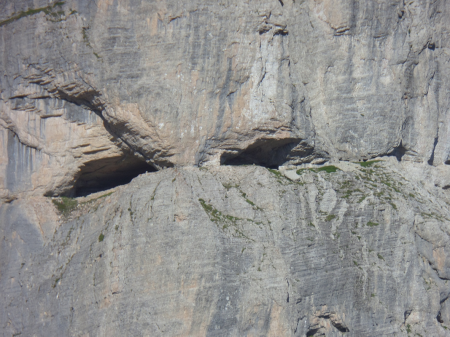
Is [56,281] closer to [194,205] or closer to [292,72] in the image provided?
[194,205]

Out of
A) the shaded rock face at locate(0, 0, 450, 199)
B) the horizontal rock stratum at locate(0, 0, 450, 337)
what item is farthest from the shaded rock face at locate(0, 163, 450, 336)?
the shaded rock face at locate(0, 0, 450, 199)

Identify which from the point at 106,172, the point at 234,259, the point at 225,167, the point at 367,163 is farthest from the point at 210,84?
the point at 367,163

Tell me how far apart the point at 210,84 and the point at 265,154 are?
2925mm

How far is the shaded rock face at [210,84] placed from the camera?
60.5ft

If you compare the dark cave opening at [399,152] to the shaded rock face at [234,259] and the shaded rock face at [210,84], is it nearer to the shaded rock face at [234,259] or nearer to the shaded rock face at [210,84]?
the shaded rock face at [210,84]

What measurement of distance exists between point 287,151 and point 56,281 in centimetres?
788

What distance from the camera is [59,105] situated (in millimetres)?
19125

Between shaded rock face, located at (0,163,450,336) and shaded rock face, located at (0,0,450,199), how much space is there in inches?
44.9

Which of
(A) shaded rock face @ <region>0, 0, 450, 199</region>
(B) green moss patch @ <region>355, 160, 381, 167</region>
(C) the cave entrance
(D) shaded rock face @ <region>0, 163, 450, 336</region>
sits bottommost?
(D) shaded rock face @ <region>0, 163, 450, 336</region>

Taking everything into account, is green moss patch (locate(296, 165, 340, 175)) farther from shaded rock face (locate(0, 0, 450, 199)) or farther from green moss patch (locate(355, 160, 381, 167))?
green moss patch (locate(355, 160, 381, 167))

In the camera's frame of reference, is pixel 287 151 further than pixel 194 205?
Yes

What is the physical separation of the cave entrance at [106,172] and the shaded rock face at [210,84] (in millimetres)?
330

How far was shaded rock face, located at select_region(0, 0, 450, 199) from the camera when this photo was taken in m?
18.4

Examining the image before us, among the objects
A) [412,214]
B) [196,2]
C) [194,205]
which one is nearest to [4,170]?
[194,205]
